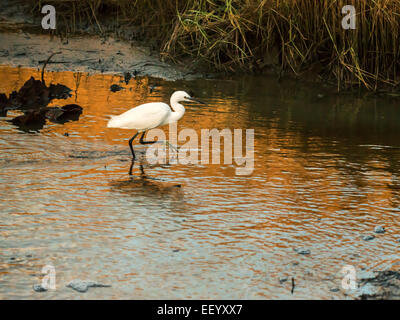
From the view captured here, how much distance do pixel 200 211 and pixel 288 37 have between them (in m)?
5.99

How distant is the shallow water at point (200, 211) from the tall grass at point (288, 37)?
1.87m

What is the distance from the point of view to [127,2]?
41.5 feet

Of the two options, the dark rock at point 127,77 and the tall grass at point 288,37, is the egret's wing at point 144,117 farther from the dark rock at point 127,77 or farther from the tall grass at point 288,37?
the tall grass at point 288,37

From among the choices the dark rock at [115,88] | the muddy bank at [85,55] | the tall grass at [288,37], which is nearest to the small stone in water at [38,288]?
the dark rock at [115,88]

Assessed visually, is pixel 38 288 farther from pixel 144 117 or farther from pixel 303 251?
pixel 144 117

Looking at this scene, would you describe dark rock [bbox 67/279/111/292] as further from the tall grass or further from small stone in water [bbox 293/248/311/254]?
the tall grass

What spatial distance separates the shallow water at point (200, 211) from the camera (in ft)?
13.5

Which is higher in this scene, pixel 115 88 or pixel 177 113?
pixel 115 88

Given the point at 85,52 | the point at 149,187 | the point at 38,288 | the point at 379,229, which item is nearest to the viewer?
the point at 38,288

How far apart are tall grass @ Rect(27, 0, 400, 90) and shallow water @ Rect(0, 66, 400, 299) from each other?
1867mm

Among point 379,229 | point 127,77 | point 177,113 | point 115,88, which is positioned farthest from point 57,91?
point 379,229

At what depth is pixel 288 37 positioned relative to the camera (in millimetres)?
10742

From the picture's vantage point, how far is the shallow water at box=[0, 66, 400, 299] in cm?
412
